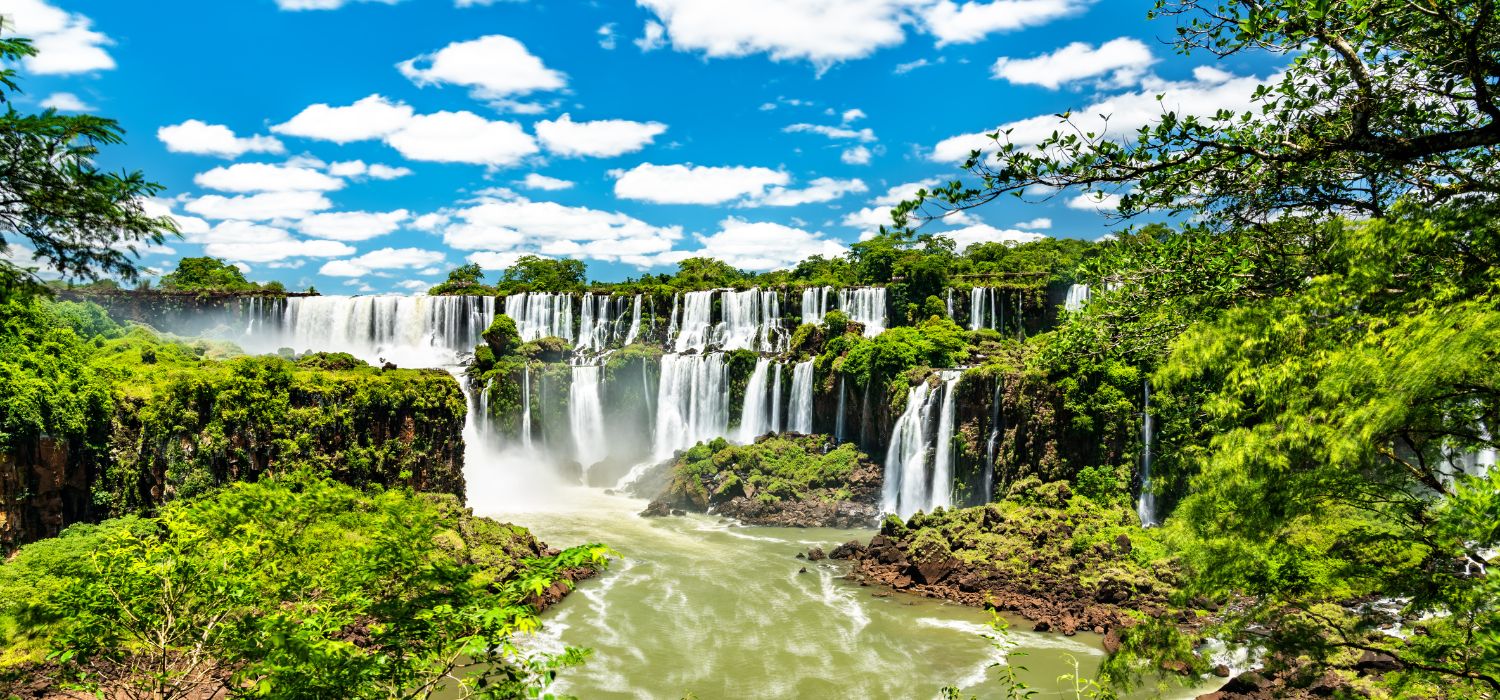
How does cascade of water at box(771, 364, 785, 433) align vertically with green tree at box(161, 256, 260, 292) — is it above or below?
below

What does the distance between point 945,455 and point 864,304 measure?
59.0ft

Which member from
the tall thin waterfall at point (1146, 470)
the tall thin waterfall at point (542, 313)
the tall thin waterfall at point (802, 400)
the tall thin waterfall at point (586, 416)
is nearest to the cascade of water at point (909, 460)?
the tall thin waterfall at point (802, 400)

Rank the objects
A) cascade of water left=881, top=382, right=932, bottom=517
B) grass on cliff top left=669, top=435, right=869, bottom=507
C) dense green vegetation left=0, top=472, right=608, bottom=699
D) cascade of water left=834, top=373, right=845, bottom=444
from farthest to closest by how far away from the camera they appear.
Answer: cascade of water left=834, top=373, right=845, bottom=444, grass on cliff top left=669, top=435, right=869, bottom=507, cascade of water left=881, top=382, right=932, bottom=517, dense green vegetation left=0, top=472, right=608, bottom=699

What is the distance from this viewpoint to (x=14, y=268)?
5.72 m

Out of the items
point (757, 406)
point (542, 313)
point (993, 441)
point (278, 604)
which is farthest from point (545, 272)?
point (278, 604)

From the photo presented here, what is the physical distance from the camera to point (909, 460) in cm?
3191

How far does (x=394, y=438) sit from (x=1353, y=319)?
25.4 metres

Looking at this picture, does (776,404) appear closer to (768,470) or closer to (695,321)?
(768,470)

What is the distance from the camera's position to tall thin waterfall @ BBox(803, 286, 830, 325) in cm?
4753

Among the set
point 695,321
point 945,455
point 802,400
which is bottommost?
point 945,455

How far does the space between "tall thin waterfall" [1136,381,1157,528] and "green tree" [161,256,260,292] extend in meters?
58.9

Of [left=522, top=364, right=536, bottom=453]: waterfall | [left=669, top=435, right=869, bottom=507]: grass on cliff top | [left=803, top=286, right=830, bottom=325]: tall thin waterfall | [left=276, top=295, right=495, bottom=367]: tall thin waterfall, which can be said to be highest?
[left=803, top=286, right=830, bottom=325]: tall thin waterfall

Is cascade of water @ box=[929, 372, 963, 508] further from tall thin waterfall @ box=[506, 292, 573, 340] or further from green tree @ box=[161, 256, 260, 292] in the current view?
green tree @ box=[161, 256, 260, 292]

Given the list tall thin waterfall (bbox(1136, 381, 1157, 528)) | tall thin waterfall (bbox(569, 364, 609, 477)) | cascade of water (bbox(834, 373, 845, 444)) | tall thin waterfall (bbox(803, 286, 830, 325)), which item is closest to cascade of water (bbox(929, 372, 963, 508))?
tall thin waterfall (bbox(1136, 381, 1157, 528))
